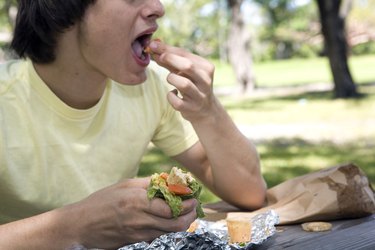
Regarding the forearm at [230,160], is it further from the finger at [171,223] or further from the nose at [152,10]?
the finger at [171,223]

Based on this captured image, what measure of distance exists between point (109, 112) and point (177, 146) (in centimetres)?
32

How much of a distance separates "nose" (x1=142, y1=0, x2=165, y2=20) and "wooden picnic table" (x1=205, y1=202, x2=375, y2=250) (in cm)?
76

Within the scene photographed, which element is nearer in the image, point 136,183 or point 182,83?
point 136,183

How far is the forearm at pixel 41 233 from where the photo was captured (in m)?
1.38

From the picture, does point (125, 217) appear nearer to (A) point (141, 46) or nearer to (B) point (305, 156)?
(A) point (141, 46)

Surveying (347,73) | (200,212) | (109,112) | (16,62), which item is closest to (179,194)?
(200,212)

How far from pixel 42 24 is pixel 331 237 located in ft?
3.62

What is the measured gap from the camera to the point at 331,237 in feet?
5.08

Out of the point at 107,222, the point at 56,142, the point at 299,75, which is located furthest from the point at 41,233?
the point at 299,75

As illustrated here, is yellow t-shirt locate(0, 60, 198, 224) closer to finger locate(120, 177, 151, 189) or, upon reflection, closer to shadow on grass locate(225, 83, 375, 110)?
finger locate(120, 177, 151, 189)

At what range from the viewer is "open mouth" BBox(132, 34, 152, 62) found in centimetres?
188

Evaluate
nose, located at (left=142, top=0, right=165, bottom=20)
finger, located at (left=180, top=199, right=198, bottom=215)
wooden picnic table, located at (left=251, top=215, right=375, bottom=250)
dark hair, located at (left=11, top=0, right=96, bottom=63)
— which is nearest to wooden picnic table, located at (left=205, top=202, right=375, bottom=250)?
wooden picnic table, located at (left=251, top=215, right=375, bottom=250)

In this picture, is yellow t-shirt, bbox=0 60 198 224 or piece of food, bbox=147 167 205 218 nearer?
piece of food, bbox=147 167 205 218

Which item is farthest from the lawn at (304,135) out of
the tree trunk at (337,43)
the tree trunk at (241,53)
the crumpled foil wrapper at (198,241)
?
the tree trunk at (241,53)
